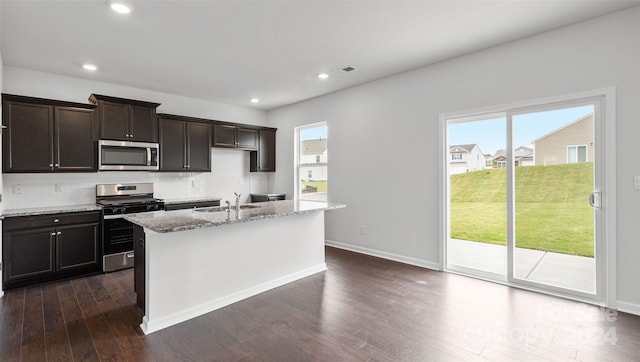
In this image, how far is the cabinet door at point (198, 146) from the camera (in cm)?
530

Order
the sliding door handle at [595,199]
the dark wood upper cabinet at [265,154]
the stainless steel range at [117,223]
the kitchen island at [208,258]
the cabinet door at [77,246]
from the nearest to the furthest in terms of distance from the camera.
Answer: the kitchen island at [208,258], the sliding door handle at [595,199], the cabinet door at [77,246], the stainless steel range at [117,223], the dark wood upper cabinet at [265,154]

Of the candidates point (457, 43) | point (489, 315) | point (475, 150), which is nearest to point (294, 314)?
point (489, 315)

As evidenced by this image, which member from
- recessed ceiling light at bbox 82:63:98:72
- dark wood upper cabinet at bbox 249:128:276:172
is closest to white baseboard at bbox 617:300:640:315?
dark wood upper cabinet at bbox 249:128:276:172

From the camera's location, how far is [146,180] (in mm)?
5070

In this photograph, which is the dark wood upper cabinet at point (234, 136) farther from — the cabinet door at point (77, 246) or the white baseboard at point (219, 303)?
the white baseboard at point (219, 303)

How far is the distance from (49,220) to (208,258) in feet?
7.59

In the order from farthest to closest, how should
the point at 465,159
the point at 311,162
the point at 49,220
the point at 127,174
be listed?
the point at 311,162 → the point at 127,174 → the point at 465,159 → the point at 49,220

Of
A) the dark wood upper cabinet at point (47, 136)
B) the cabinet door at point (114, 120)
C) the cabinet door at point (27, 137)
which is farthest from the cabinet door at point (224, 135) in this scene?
the cabinet door at point (27, 137)

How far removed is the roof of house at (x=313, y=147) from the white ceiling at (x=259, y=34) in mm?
1497

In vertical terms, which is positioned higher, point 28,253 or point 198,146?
point 198,146

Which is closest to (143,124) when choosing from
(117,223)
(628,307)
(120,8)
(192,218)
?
(117,223)

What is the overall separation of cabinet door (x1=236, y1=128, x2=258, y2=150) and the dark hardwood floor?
3.23m

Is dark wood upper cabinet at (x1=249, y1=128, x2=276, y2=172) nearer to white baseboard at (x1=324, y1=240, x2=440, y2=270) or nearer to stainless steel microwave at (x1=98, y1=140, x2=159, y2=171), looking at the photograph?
stainless steel microwave at (x1=98, y1=140, x2=159, y2=171)

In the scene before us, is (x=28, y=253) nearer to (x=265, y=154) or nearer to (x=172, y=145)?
(x=172, y=145)
